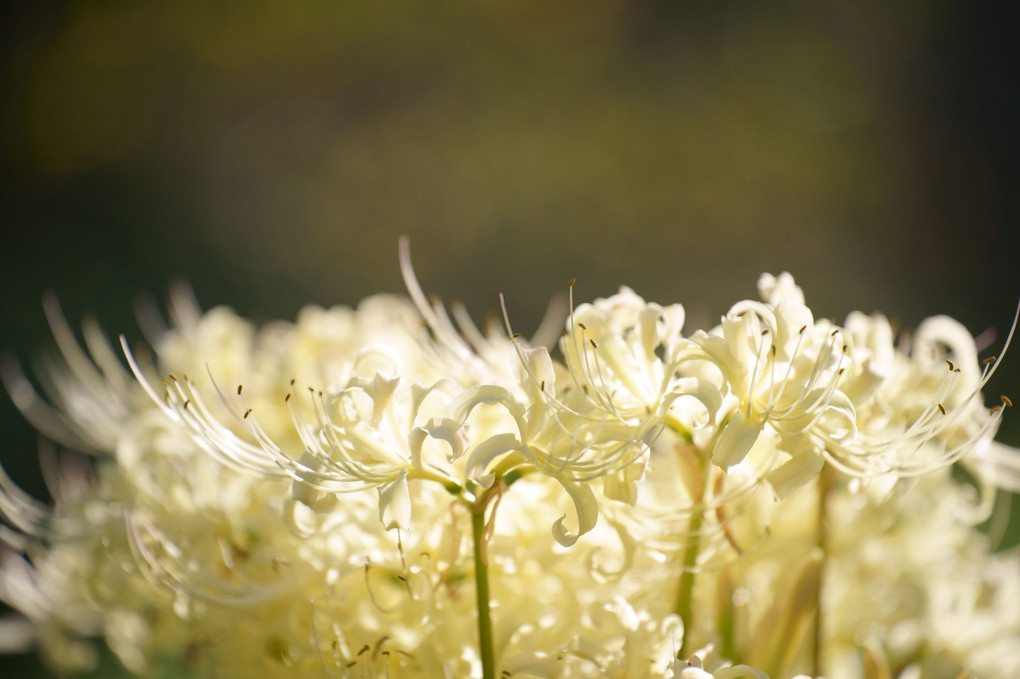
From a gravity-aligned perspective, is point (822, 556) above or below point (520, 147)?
below

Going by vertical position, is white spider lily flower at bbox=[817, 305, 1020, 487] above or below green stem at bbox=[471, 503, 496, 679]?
above

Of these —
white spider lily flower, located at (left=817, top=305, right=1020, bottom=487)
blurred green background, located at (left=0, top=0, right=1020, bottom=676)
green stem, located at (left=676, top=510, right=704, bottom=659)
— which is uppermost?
blurred green background, located at (left=0, top=0, right=1020, bottom=676)

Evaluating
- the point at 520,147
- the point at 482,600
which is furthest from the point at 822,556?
the point at 520,147

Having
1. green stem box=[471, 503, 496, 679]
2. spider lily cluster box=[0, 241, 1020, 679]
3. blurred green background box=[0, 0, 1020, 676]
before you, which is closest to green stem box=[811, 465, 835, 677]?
spider lily cluster box=[0, 241, 1020, 679]

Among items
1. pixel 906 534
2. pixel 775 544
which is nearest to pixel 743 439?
pixel 775 544

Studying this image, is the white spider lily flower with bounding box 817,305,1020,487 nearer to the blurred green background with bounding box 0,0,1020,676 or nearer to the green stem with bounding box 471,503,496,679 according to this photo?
the green stem with bounding box 471,503,496,679

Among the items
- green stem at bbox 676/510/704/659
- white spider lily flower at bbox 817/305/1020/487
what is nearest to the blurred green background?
white spider lily flower at bbox 817/305/1020/487

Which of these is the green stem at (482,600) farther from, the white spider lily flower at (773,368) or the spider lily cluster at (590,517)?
the white spider lily flower at (773,368)

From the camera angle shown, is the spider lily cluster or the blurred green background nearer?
the spider lily cluster

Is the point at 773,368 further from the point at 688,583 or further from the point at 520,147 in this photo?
the point at 520,147
